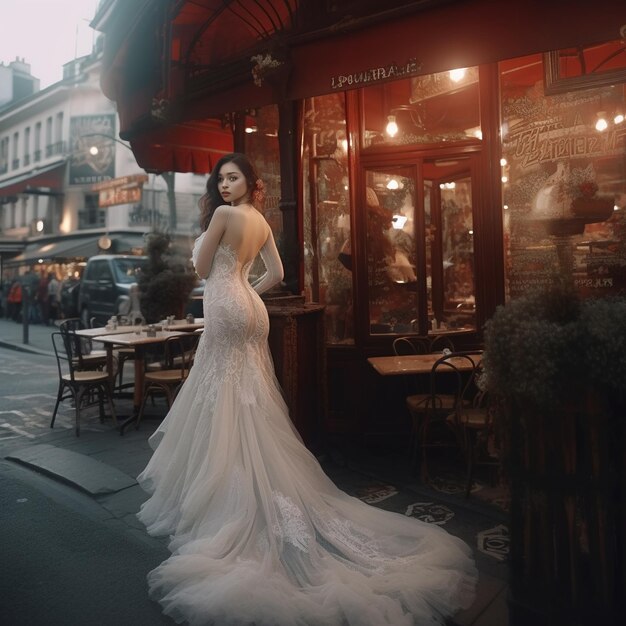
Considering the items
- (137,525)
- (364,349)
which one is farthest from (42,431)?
(364,349)

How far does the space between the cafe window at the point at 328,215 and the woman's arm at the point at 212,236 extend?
2.19 m

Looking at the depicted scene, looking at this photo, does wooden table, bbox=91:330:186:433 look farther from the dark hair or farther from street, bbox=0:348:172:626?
the dark hair

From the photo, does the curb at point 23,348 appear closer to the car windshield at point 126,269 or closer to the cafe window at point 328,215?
the car windshield at point 126,269

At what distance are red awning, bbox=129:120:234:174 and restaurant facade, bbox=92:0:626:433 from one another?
1.49m

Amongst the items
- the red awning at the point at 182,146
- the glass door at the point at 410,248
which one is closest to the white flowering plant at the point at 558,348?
the glass door at the point at 410,248

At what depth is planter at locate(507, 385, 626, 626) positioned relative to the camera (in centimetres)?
219

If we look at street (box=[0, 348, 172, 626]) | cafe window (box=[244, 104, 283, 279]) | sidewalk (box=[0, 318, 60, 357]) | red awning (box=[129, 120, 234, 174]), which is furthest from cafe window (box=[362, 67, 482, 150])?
sidewalk (box=[0, 318, 60, 357])

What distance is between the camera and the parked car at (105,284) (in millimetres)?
15094

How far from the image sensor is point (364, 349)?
217 inches

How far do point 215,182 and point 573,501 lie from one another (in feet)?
8.92

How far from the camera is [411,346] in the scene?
17.9ft

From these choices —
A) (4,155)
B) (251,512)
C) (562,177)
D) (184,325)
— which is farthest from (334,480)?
(4,155)

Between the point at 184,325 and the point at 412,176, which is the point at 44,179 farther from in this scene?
the point at 412,176

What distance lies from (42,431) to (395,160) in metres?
4.59
